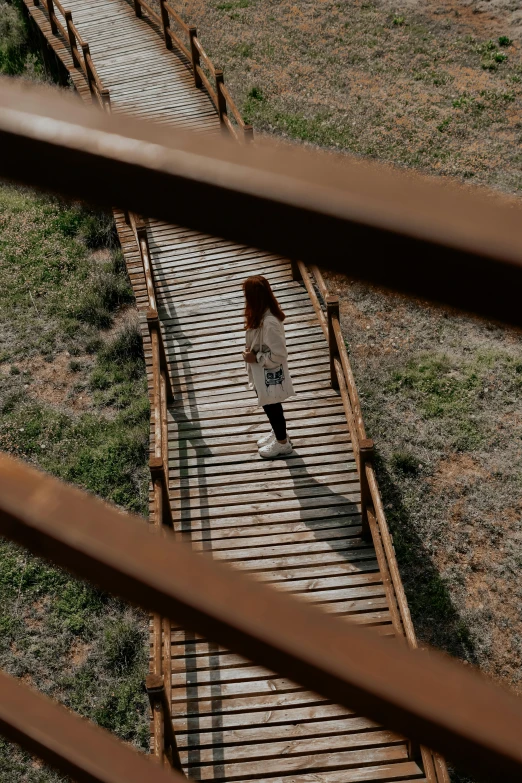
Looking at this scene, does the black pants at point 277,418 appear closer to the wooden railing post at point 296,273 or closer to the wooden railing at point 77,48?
the wooden railing post at point 296,273

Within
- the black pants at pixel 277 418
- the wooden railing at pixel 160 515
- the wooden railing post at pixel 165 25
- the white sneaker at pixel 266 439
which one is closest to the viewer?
the wooden railing at pixel 160 515

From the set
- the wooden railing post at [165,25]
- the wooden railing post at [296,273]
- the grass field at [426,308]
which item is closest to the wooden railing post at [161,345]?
the wooden railing post at [296,273]

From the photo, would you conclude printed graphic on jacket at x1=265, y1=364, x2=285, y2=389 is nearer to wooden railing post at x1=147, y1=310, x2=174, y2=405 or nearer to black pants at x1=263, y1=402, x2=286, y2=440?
black pants at x1=263, y1=402, x2=286, y2=440

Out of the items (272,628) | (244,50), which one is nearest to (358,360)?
(244,50)

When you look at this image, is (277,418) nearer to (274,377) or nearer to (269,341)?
(274,377)

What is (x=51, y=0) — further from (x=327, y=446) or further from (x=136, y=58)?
(x=327, y=446)

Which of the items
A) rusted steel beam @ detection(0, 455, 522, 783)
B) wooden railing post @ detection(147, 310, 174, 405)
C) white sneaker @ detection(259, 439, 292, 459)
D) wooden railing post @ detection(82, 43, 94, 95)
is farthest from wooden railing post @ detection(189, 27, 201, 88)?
rusted steel beam @ detection(0, 455, 522, 783)

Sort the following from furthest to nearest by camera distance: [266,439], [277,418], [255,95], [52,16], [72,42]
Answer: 1. [255,95]
2. [52,16]
3. [72,42]
4. [266,439]
5. [277,418]
